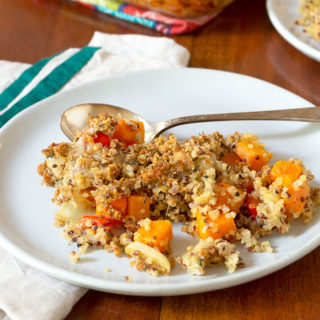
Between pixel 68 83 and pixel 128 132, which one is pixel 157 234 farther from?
pixel 68 83

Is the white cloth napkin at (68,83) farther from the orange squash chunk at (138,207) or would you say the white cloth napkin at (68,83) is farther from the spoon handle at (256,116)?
the spoon handle at (256,116)

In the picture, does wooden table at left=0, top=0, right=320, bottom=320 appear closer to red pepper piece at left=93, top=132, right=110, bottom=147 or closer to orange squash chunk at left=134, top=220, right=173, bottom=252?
orange squash chunk at left=134, top=220, right=173, bottom=252

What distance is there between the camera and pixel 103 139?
1345 mm

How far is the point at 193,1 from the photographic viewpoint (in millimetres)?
2150

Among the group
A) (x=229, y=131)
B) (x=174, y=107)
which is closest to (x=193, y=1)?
(x=174, y=107)

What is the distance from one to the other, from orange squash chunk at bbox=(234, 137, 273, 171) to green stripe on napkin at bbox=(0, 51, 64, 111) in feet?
2.80

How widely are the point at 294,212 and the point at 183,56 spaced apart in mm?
983

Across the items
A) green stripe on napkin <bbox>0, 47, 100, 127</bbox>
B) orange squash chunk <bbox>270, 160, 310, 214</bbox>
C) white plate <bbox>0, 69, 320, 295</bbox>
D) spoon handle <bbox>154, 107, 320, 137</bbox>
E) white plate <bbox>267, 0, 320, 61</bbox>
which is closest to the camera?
white plate <bbox>0, 69, 320, 295</bbox>

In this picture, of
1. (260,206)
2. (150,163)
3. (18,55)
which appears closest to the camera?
(260,206)

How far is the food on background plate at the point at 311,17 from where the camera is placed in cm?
201

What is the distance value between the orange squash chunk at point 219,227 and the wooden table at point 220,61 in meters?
0.12

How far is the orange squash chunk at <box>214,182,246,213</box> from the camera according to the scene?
1209mm

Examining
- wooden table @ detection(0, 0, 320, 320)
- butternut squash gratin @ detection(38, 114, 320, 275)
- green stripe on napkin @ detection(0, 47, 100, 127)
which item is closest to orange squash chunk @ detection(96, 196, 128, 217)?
butternut squash gratin @ detection(38, 114, 320, 275)

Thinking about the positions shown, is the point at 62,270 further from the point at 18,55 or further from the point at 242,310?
the point at 18,55
